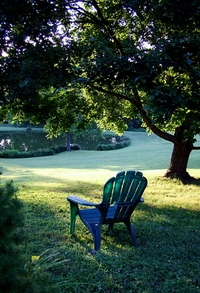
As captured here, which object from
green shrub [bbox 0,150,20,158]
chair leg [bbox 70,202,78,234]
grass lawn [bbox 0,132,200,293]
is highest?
chair leg [bbox 70,202,78,234]

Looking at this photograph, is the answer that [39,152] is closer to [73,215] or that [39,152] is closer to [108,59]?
[108,59]

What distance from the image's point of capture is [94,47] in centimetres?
698

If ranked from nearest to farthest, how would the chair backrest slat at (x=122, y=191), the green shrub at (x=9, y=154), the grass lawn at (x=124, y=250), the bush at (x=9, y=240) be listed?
the bush at (x=9, y=240)
the grass lawn at (x=124, y=250)
the chair backrest slat at (x=122, y=191)
the green shrub at (x=9, y=154)

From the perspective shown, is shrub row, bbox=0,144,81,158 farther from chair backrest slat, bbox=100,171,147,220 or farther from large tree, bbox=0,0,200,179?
chair backrest slat, bbox=100,171,147,220

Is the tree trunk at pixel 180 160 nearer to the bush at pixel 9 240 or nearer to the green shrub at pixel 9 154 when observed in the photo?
the bush at pixel 9 240

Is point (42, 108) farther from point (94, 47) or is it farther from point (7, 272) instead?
point (7, 272)

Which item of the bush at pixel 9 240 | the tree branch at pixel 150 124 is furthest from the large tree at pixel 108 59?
the bush at pixel 9 240

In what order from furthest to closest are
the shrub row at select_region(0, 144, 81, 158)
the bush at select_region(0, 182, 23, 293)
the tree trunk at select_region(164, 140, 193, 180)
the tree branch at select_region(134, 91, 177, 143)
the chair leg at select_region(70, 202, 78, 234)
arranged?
the shrub row at select_region(0, 144, 81, 158) → the tree trunk at select_region(164, 140, 193, 180) → the tree branch at select_region(134, 91, 177, 143) → the chair leg at select_region(70, 202, 78, 234) → the bush at select_region(0, 182, 23, 293)

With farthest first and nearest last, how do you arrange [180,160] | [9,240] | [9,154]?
[9,154], [180,160], [9,240]

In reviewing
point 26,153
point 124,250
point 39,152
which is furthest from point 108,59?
point 39,152

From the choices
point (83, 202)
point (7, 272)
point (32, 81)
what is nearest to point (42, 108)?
point (32, 81)

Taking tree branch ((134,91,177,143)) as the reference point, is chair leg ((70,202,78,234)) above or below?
below

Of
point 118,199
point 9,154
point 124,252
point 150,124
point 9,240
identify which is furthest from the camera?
point 9,154

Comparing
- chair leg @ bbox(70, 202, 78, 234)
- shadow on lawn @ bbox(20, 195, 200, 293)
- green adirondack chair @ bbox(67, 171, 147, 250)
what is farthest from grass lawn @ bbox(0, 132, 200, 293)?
green adirondack chair @ bbox(67, 171, 147, 250)
